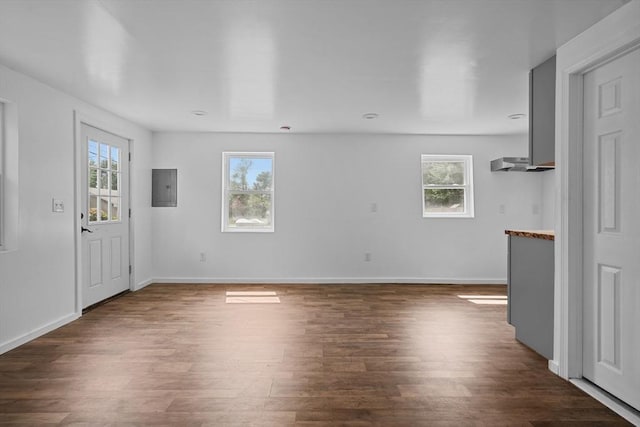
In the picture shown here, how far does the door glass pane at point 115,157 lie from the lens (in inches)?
196

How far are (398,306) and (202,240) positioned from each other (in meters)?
3.17

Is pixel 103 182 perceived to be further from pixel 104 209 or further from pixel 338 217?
pixel 338 217

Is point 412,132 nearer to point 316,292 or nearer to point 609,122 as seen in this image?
point 316,292

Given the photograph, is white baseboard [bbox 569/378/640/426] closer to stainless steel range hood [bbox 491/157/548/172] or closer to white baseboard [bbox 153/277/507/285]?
white baseboard [bbox 153/277/507/285]

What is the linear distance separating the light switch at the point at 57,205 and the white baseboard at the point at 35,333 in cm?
108

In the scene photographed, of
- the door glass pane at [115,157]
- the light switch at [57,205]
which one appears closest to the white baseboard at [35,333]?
the light switch at [57,205]

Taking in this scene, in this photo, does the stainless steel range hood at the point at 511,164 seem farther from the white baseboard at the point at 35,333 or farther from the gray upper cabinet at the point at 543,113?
the white baseboard at the point at 35,333

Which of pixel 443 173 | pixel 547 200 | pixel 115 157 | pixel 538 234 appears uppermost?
pixel 115 157

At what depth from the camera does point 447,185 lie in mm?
6227

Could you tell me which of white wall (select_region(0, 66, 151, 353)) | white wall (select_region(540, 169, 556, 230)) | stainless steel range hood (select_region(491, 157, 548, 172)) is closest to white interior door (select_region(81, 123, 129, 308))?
white wall (select_region(0, 66, 151, 353))

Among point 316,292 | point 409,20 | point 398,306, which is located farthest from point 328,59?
point 316,292

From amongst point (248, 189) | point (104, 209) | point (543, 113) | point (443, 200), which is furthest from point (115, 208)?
point (543, 113)

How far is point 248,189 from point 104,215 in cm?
208

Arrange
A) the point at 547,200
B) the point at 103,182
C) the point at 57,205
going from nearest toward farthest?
the point at 57,205 < the point at 103,182 < the point at 547,200
